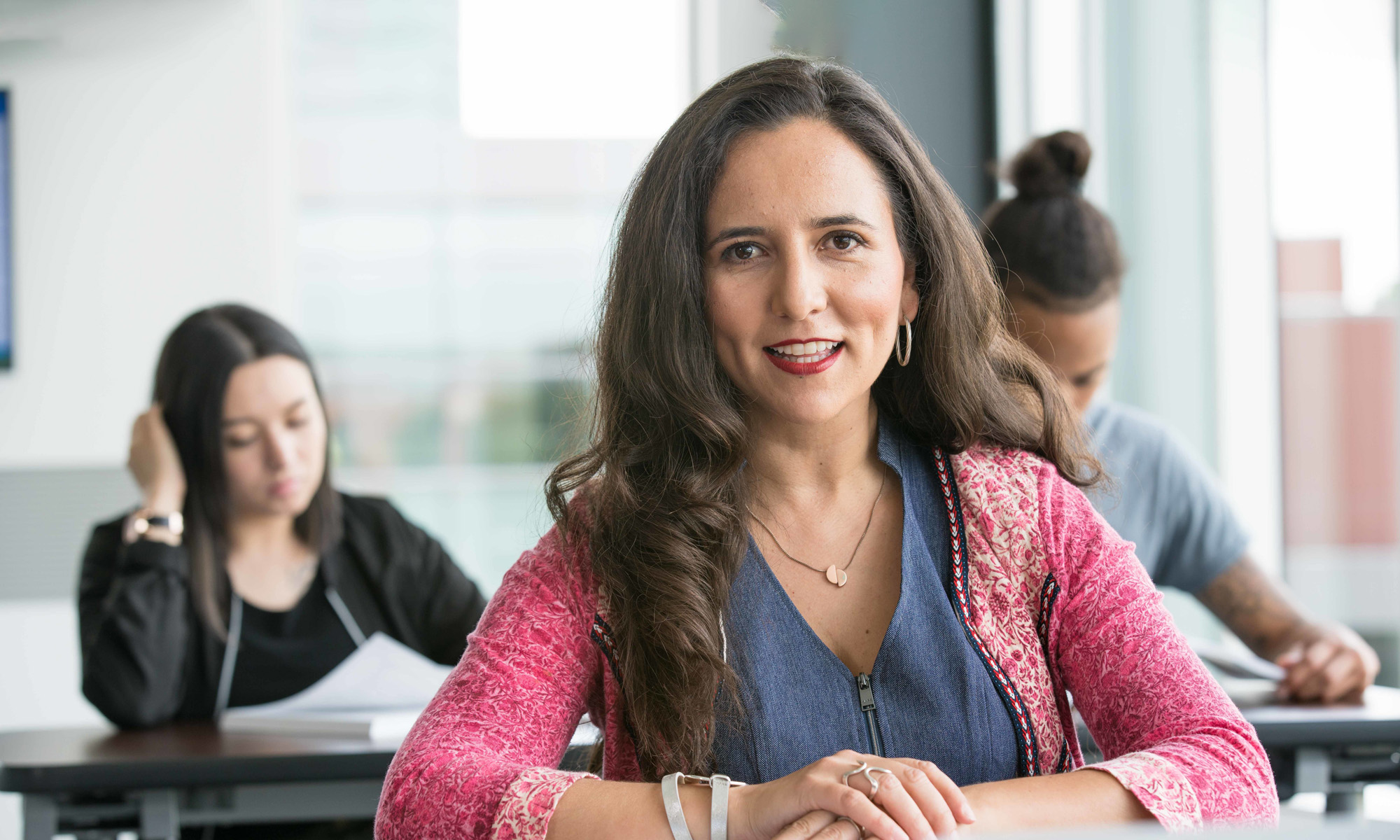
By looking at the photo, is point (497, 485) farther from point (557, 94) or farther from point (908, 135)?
point (908, 135)

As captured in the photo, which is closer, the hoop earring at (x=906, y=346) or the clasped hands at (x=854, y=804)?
the clasped hands at (x=854, y=804)

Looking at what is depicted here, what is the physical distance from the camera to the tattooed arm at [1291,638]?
1798 mm

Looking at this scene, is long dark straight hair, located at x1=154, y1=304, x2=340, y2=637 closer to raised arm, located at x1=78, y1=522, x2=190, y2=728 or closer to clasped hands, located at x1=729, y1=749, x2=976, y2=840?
raised arm, located at x1=78, y1=522, x2=190, y2=728

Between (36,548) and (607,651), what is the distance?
3026 millimetres

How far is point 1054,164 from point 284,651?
1.74m

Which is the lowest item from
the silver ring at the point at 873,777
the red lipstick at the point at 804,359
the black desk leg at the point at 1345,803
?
the black desk leg at the point at 1345,803

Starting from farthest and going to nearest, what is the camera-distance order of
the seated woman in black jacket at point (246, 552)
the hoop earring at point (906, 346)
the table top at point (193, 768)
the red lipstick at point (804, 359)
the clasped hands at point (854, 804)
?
the seated woman in black jacket at point (246, 552)
the table top at point (193, 768)
the hoop earring at point (906, 346)
the red lipstick at point (804, 359)
the clasped hands at point (854, 804)

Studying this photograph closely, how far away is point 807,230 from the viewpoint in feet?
3.92

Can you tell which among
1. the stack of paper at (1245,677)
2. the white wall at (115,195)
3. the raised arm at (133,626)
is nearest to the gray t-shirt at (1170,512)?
the stack of paper at (1245,677)

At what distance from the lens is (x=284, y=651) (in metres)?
2.29

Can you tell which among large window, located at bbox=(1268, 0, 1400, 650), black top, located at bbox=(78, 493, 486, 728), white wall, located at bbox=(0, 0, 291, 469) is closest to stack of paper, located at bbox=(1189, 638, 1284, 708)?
large window, located at bbox=(1268, 0, 1400, 650)

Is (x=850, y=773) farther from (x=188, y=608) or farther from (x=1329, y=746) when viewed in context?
(x=188, y=608)

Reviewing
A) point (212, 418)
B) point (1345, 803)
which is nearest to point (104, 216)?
point (212, 418)

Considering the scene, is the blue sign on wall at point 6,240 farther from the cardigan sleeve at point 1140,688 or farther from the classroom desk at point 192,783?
the cardigan sleeve at point 1140,688
